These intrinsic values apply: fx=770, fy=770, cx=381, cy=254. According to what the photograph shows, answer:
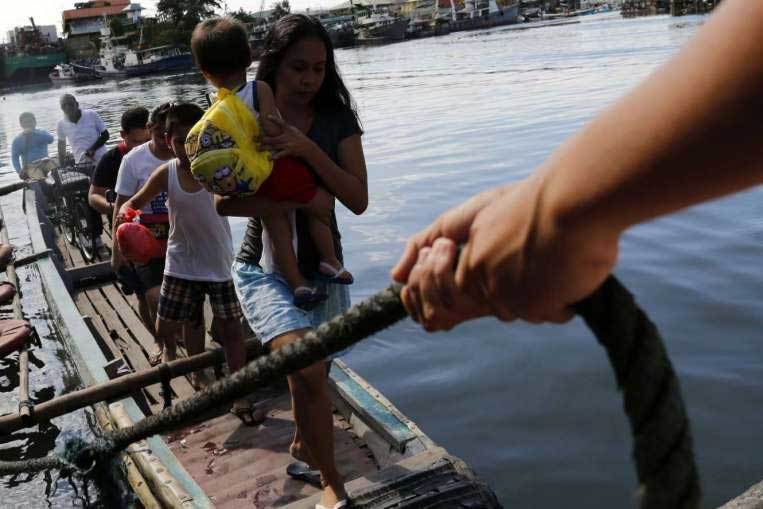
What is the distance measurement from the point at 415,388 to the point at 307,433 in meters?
3.76

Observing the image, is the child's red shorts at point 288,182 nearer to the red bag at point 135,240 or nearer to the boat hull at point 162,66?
the red bag at point 135,240

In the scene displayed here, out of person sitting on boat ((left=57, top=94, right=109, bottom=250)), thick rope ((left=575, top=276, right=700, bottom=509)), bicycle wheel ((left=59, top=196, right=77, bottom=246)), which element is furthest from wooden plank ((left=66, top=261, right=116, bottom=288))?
thick rope ((left=575, top=276, right=700, bottom=509))

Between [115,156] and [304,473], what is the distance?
4142 millimetres

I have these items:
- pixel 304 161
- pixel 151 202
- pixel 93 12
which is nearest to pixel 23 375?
pixel 151 202

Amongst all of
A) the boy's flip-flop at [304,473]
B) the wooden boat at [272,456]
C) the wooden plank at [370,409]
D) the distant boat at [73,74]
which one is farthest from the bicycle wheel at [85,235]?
the distant boat at [73,74]

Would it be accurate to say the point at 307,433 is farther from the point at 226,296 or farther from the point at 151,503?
the point at 226,296

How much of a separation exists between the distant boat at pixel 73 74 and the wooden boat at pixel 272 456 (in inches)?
2993

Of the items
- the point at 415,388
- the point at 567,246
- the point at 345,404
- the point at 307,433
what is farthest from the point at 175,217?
the point at 567,246

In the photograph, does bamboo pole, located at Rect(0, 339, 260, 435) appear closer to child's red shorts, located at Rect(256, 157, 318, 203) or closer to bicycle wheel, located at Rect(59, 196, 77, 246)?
child's red shorts, located at Rect(256, 157, 318, 203)

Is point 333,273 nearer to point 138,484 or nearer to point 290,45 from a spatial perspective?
point 290,45

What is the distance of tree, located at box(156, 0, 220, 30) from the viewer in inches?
3565

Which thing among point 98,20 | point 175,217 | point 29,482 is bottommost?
point 29,482

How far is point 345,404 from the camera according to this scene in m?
4.65

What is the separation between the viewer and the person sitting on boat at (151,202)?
17.1 ft
